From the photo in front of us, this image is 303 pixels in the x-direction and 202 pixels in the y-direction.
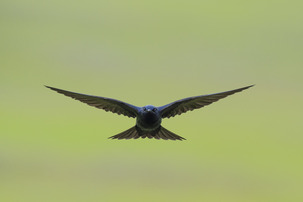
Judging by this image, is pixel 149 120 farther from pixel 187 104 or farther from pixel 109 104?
pixel 109 104

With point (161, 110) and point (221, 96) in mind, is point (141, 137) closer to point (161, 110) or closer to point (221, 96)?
point (161, 110)

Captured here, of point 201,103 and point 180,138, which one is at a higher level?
point 201,103

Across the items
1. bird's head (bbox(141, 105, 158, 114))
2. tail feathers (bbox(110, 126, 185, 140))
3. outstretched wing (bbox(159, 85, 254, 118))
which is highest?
outstretched wing (bbox(159, 85, 254, 118))

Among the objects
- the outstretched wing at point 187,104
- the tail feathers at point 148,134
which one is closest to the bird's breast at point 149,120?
the outstretched wing at point 187,104

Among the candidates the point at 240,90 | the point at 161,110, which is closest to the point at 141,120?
the point at 161,110

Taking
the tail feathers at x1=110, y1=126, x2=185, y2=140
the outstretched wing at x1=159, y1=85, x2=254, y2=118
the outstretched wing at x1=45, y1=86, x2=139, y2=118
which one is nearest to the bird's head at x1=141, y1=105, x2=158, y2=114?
the outstretched wing at x1=159, y1=85, x2=254, y2=118

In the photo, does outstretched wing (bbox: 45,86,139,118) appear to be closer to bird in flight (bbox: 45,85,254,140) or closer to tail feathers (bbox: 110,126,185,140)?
bird in flight (bbox: 45,85,254,140)

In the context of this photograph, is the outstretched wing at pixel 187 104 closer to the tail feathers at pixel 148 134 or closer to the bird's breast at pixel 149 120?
the bird's breast at pixel 149 120
